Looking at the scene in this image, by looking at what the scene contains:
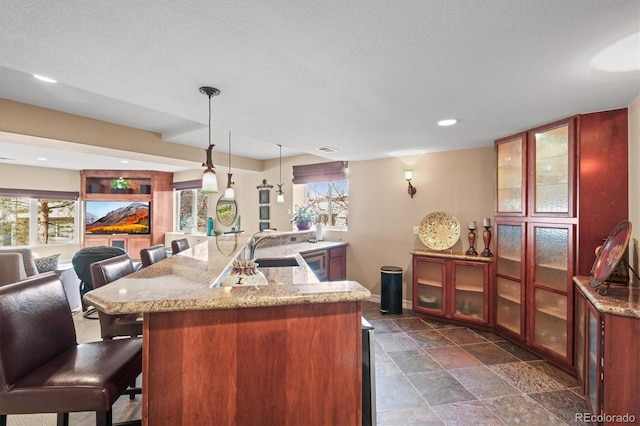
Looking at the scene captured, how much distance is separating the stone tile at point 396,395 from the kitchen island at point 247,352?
1.08 m

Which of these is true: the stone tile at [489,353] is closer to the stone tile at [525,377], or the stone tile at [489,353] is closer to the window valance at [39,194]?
the stone tile at [525,377]

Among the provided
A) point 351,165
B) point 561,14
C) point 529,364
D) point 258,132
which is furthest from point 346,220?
point 561,14

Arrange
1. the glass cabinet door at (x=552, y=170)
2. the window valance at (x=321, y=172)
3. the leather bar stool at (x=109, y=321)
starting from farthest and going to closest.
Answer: the window valance at (x=321, y=172), the glass cabinet door at (x=552, y=170), the leather bar stool at (x=109, y=321)

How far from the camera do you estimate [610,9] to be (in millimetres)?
1197

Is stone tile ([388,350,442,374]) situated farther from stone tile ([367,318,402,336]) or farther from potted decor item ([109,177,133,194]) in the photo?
potted decor item ([109,177,133,194])

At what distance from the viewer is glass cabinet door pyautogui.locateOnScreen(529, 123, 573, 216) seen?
8.41 ft

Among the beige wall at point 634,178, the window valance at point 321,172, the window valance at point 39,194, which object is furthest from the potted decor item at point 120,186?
the beige wall at point 634,178

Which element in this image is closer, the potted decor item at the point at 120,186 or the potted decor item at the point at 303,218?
the potted decor item at the point at 303,218

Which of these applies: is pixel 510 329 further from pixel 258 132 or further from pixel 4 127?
pixel 4 127

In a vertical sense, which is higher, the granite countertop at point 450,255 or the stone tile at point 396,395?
the granite countertop at point 450,255

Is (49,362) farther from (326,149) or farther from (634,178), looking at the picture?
(634,178)

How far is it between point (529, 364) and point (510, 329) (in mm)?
487

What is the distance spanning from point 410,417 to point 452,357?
1042 millimetres

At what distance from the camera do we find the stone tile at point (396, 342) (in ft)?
9.93
